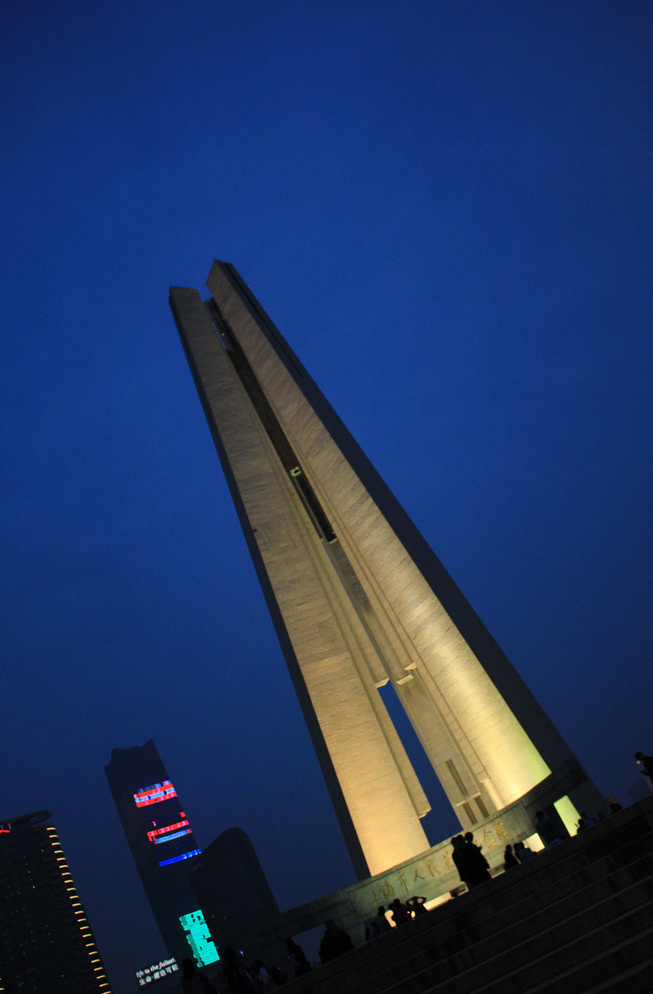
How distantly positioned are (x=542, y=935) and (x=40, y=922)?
85.7 meters

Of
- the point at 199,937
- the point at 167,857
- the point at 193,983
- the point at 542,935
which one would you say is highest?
the point at 167,857

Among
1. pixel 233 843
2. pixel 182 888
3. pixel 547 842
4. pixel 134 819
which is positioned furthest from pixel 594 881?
pixel 134 819

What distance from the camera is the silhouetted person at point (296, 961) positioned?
21.8ft

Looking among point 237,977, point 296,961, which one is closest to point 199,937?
point 296,961

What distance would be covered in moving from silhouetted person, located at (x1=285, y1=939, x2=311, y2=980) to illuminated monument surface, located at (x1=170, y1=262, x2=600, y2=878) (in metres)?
2.95

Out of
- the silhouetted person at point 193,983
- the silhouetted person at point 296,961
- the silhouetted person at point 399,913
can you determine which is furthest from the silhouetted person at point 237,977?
the silhouetted person at point 399,913

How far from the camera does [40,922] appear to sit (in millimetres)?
72000

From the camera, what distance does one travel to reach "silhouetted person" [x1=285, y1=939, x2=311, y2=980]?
21.8 ft

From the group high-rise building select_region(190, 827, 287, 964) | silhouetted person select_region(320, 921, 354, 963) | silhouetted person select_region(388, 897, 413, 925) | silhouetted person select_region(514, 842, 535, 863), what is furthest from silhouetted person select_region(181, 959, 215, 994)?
A: high-rise building select_region(190, 827, 287, 964)

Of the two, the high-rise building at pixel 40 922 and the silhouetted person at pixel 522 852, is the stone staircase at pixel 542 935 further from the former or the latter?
the high-rise building at pixel 40 922

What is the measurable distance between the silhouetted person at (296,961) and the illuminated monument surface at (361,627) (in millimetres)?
2952

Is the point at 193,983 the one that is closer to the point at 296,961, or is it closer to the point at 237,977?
the point at 237,977

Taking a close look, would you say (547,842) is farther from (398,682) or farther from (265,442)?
(265,442)

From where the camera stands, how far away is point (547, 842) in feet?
24.7
